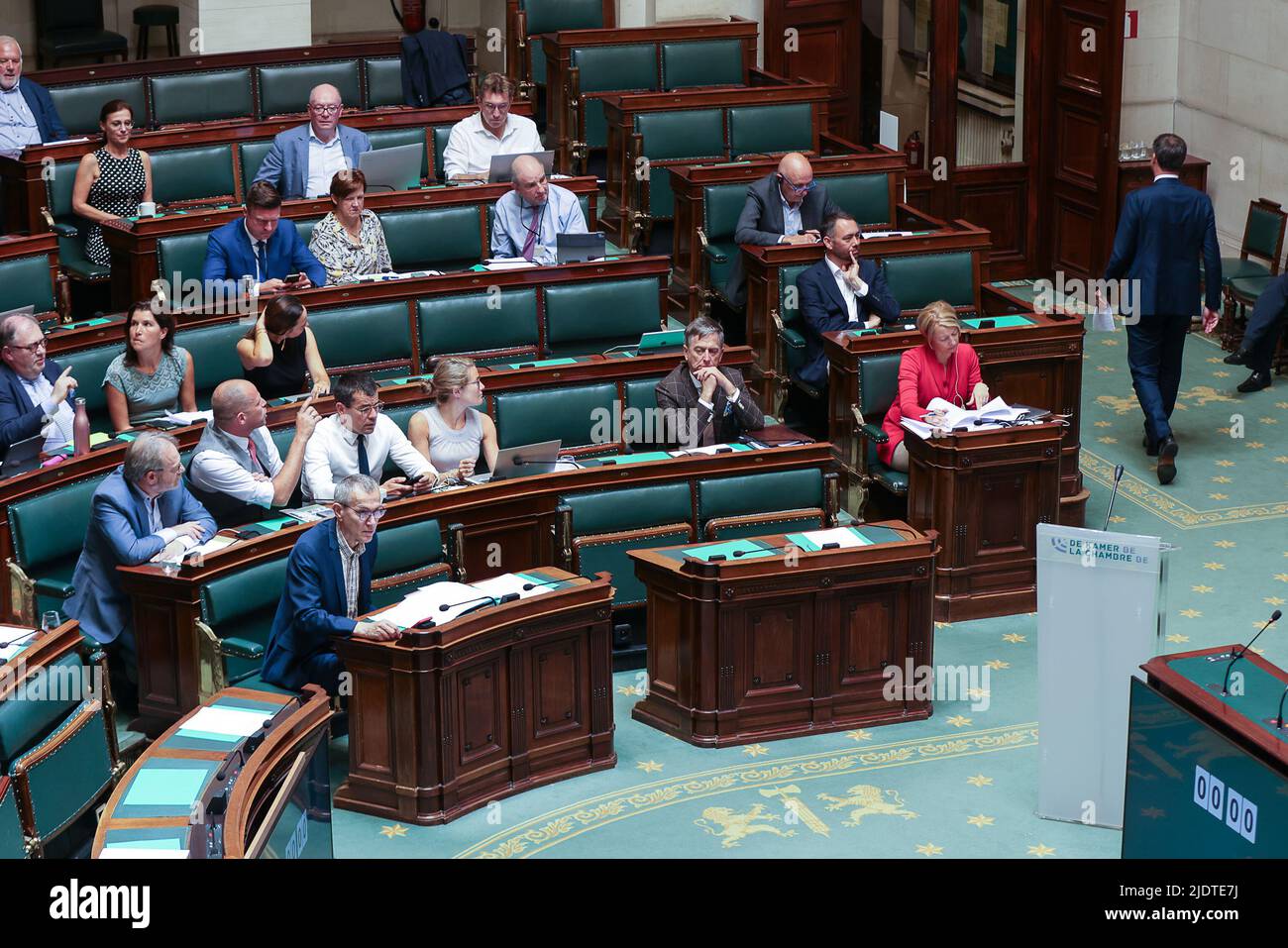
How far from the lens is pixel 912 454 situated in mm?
7500

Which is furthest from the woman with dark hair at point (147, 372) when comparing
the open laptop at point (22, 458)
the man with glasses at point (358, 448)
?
the man with glasses at point (358, 448)

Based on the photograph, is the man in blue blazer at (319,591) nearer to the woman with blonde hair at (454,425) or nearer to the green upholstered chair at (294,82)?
the woman with blonde hair at (454,425)

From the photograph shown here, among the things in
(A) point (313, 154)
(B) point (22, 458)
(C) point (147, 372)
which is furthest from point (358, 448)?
(A) point (313, 154)

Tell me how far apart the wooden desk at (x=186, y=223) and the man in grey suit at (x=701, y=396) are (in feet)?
6.48

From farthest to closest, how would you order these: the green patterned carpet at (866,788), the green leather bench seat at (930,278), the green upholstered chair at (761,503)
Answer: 1. the green leather bench seat at (930,278)
2. the green upholstered chair at (761,503)
3. the green patterned carpet at (866,788)

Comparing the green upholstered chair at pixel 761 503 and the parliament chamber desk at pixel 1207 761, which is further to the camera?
the green upholstered chair at pixel 761 503

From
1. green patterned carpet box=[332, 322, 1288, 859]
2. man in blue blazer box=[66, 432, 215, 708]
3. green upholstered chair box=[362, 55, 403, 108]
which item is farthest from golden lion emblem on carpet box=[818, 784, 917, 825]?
green upholstered chair box=[362, 55, 403, 108]

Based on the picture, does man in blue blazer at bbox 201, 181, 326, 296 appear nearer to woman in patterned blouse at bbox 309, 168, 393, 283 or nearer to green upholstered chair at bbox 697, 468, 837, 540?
woman in patterned blouse at bbox 309, 168, 393, 283

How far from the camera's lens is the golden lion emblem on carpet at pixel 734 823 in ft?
19.0

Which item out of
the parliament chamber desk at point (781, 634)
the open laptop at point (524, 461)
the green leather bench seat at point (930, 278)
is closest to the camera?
the parliament chamber desk at point (781, 634)

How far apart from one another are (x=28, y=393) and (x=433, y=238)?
2.47 metres

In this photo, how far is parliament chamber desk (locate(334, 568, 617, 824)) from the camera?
5777 mm
